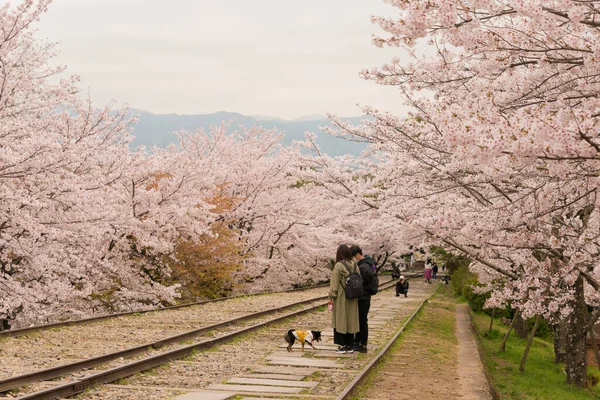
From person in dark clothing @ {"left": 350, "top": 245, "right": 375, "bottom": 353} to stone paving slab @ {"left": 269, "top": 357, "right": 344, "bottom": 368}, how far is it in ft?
3.74

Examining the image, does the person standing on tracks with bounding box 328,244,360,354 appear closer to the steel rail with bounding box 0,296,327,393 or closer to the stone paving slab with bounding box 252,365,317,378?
the stone paving slab with bounding box 252,365,317,378

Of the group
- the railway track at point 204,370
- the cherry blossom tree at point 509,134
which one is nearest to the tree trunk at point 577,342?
the cherry blossom tree at point 509,134

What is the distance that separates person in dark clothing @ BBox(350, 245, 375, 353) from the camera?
37.8 feet

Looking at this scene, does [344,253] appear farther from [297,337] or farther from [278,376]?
[278,376]

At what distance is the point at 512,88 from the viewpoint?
29.8 ft

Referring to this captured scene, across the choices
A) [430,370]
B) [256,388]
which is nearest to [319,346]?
[430,370]

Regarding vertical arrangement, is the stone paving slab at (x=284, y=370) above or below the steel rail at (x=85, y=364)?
below

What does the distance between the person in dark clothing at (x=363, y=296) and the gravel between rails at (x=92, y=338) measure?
147 inches

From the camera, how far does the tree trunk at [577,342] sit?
45.5ft

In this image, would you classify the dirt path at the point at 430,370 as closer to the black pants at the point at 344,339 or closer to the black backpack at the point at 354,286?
the black pants at the point at 344,339

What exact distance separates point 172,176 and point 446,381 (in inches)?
590

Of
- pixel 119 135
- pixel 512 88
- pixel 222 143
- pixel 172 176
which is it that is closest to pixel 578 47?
pixel 512 88

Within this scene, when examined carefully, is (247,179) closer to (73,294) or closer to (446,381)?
(73,294)

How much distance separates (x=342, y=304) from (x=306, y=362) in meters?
1.25
